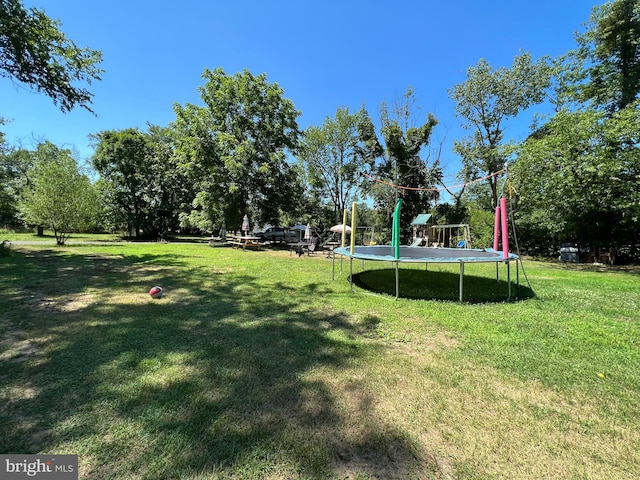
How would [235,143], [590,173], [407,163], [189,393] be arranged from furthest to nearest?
[407,163] → [235,143] → [590,173] → [189,393]

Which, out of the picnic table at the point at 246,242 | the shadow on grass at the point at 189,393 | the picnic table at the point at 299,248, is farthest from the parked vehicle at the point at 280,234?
the shadow on grass at the point at 189,393

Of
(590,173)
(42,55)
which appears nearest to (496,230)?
(590,173)

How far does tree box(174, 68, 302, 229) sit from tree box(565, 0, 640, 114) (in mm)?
17397

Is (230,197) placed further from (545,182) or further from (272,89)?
(545,182)

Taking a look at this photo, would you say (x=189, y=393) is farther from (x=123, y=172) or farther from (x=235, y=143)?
(x=123, y=172)

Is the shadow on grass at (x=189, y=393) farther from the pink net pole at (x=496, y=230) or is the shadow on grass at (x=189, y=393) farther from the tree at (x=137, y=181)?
the tree at (x=137, y=181)

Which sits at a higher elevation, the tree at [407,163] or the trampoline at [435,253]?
the tree at [407,163]

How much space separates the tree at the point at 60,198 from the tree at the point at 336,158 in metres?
15.8

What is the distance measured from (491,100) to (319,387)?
956 inches

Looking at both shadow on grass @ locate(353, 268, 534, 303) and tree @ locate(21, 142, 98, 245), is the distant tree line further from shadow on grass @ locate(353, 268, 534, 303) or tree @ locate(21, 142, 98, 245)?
shadow on grass @ locate(353, 268, 534, 303)

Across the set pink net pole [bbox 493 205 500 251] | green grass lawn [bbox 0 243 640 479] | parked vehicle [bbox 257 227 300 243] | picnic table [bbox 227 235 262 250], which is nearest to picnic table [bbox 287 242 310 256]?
picnic table [bbox 227 235 262 250]

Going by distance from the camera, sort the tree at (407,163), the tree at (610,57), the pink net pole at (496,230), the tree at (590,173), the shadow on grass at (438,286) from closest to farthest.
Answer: the shadow on grass at (438,286) → the pink net pole at (496,230) → the tree at (590,173) → the tree at (610,57) → the tree at (407,163)

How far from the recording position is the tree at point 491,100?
1891 centimetres

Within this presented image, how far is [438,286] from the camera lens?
6.99m
